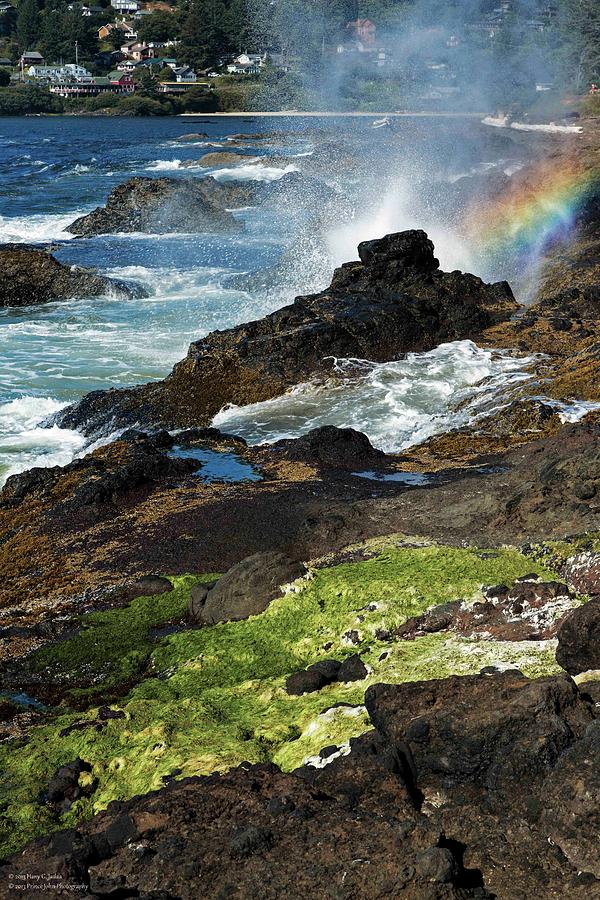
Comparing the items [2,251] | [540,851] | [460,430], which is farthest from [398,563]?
[2,251]

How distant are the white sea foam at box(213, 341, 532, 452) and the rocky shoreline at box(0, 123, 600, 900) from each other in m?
0.77

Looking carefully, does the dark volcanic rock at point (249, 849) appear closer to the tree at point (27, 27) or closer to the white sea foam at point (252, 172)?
the white sea foam at point (252, 172)

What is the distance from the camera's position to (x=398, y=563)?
8953mm

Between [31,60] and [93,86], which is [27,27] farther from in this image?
[93,86]

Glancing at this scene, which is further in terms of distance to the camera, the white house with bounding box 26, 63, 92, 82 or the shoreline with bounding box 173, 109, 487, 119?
Result: the white house with bounding box 26, 63, 92, 82

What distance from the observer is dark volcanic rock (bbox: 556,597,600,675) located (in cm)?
610

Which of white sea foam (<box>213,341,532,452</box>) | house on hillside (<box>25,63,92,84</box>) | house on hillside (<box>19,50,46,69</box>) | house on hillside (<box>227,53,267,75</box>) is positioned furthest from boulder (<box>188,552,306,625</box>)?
house on hillside (<box>19,50,46,69</box>)

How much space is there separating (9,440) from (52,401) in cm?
200

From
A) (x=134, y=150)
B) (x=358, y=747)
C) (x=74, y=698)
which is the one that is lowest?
(x=134, y=150)

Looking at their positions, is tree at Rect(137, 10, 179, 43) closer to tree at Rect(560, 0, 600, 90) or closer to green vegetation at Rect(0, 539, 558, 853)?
tree at Rect(560, 0, 600, 90)

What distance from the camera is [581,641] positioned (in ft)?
20.2

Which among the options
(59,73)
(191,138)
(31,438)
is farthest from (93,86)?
(31,438)

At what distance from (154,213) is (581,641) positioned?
125 feet

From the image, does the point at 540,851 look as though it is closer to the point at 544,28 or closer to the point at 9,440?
the point at 9,440
